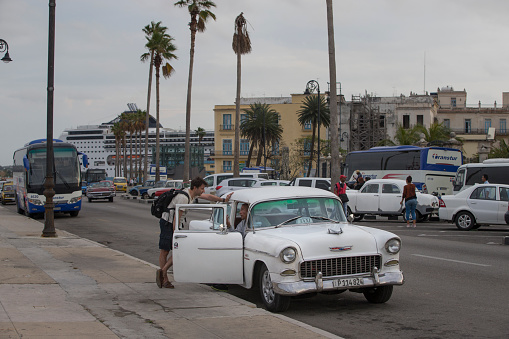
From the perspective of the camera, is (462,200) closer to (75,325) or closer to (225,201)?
(225,201)

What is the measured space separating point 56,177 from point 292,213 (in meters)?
22.3

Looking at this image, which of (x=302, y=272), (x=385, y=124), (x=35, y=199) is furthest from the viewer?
(x=385, y=124)

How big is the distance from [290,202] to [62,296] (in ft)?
11.7

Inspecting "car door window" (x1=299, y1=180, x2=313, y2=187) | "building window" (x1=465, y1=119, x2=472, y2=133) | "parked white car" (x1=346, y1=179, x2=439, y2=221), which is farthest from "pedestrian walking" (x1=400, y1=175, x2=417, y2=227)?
"building window" (x1=465, y1=119, x2=472, y2=133)

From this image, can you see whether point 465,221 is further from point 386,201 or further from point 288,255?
point 288,255

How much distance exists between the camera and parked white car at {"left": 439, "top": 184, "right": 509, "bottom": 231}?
834 inches

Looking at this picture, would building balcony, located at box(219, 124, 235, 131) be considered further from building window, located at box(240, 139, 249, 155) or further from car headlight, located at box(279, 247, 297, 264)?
car headlight, located at box(279, 247, 297, 264)

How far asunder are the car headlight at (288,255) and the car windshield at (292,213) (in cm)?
108

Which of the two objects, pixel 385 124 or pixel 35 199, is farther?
pixel 385 124

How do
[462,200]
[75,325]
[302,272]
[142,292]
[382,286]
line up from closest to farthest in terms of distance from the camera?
1. [75,325]
2. [302,272]
3. [382,286]
4. [142,292]
5. [462,200]

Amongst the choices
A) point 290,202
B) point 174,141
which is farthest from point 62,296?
point 174,141

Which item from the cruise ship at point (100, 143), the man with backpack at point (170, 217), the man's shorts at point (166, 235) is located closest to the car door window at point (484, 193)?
the man with backpack at point (170, 217)

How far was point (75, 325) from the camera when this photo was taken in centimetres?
740

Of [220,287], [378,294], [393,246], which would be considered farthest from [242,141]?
[393,246]
